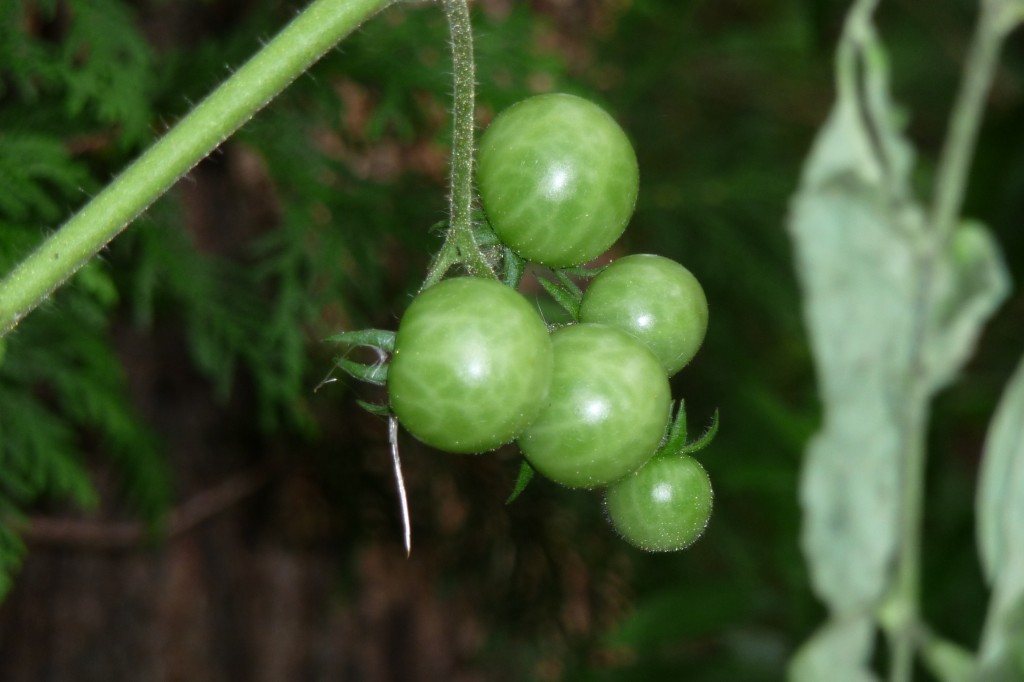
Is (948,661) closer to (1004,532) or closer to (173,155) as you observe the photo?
(1004,532)

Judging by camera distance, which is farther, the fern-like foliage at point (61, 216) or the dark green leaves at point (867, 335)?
the dark green leaves at point (867, 335)

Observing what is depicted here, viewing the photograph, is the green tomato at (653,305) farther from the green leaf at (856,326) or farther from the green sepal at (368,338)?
the green leaf at (856,326)

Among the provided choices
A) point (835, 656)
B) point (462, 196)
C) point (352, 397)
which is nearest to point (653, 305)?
point (462, 196)

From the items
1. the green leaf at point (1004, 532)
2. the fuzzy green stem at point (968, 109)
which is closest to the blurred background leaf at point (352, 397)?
the fuzzy green stem at point (968, 109)

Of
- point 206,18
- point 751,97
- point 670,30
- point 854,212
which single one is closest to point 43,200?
point 854,212

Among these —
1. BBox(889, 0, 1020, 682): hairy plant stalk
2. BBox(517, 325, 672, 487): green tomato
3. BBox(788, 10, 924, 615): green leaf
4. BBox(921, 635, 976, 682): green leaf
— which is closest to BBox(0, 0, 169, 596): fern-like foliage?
BBox(517, 325, 672, 487): green tomato

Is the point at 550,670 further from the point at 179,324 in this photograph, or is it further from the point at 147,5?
the point at 147,5

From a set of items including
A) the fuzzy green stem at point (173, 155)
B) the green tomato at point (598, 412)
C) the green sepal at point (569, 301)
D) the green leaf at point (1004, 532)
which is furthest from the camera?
the green leaf at point (1004, 532)
